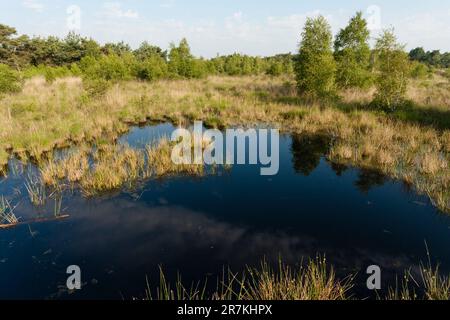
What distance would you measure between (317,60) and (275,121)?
227 inches

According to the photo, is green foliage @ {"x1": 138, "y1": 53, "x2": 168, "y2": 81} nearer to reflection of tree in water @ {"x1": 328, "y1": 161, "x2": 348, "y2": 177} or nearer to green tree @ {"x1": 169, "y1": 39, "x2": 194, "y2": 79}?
green tree @ {"x1": 169, "y1": 39, "x2": 194, "y2": 79}

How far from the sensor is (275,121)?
15.1 m

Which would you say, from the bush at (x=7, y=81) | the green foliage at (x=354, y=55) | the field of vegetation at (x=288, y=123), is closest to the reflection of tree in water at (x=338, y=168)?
the field of vegetation at (x=288, y=123)

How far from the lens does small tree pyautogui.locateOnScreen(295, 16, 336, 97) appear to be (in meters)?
17.1

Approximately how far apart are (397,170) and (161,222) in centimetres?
703

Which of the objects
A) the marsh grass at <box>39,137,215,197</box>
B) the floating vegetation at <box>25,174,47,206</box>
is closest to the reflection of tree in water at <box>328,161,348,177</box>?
the marsh grass at <box>39,137,215,197</box>

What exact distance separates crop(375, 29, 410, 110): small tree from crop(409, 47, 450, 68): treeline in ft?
254

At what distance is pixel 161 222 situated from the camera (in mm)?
6270

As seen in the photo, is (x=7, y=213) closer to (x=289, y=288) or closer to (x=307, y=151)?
(x=289, y=288)

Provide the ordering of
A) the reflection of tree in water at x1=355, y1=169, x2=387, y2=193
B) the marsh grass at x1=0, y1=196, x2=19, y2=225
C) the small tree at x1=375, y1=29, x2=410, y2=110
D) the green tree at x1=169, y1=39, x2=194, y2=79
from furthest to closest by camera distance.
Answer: the green tree at x1=169, y1=39, x2=194, y2=79, the small tree at x1=375, y1=29, x2=410, y2=110, the reflection of tree in water at x1=355, y1=169, x2=387, y2=193, the marsh grass at x1=0, y1=196, x2=19, y2=225

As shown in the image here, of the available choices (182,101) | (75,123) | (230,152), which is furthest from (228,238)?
(182,101)

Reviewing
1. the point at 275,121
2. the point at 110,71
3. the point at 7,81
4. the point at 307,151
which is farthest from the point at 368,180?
the point at 110,71

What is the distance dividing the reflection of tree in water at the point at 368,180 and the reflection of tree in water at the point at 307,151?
58.3 inches

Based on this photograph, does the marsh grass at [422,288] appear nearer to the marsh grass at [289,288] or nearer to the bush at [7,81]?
the marsh grass at [289,288]
